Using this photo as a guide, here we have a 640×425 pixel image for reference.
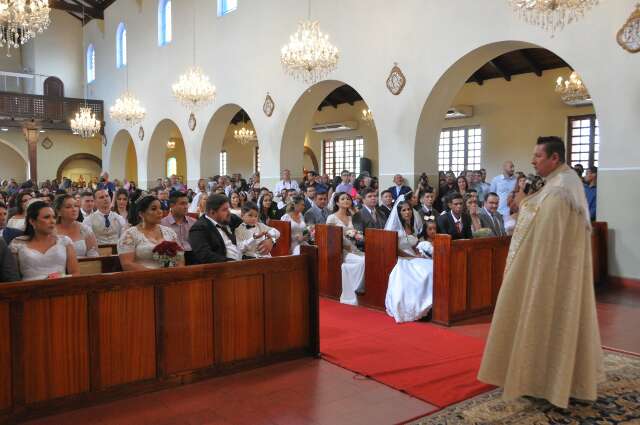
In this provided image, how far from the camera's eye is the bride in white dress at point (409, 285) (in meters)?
5.69

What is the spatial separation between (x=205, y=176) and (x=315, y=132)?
576 cm

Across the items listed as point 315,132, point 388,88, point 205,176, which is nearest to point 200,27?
point 205,176

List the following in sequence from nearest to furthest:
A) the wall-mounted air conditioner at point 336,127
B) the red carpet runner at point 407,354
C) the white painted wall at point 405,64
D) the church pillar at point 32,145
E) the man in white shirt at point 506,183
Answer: the red carpet runner at point 407,354 → the white painted wall at point 405,64 → the man in white shirt at point 506,183 → the wall-mounted air conditioner at point 336,127 → the church pillar at point 32,145

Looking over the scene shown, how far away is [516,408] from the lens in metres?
3.40

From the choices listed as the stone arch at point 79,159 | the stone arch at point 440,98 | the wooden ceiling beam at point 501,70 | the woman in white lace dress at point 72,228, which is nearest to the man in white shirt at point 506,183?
the stone arch at point 440,98

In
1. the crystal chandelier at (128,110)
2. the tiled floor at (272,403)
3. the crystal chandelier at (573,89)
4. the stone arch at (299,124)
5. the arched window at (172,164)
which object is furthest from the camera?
the arched window at (172,164)

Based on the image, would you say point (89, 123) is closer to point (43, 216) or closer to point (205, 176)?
point (205, 176)

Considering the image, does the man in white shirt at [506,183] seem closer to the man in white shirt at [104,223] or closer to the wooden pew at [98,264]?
the man in white shirt at [104,223]

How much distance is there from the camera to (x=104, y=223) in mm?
6355

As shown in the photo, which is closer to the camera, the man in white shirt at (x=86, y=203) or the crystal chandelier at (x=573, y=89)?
the man in white shirt at (x=86, y=203)

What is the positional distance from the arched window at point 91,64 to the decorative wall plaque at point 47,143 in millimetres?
3103

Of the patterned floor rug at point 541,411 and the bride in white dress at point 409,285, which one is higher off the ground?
the bride in white dress at point 409,285

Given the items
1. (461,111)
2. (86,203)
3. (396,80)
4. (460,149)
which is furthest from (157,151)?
(86,203)

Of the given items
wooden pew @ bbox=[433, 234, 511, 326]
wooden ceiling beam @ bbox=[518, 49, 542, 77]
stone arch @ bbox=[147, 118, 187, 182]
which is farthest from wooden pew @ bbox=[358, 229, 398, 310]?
stone arch @ bbox=[147, 118, 187, 182]
